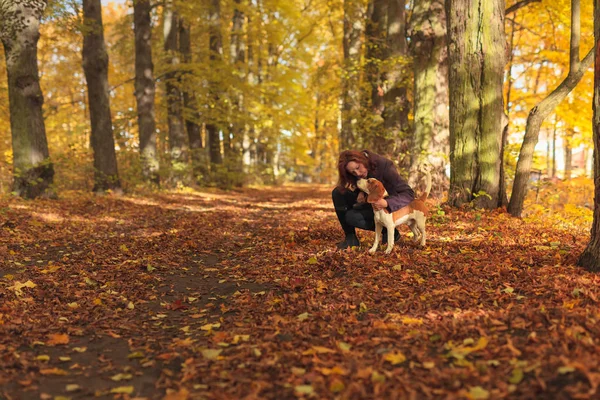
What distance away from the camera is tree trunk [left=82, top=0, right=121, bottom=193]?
12500 millimetres

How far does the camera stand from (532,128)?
7.72 m

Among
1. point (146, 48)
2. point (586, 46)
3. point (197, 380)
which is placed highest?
point (146, 48)

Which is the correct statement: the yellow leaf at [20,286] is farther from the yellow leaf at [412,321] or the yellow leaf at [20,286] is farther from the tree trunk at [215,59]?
the tree trunk at [215,59]

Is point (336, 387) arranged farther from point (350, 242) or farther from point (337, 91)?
point (337, 91)

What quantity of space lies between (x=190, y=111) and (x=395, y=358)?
1756 cm

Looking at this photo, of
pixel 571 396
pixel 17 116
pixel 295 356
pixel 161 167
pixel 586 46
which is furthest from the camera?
pixel 161 167

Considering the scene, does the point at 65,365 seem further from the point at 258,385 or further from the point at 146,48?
the point at 146,48

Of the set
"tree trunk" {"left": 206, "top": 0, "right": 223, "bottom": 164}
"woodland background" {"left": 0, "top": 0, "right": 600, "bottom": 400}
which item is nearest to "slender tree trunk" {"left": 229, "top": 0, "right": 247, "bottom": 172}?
"tree trunk" {"left": 206, "top": 0, "right": 223, "bottom": 164}

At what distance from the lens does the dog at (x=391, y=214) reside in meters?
5.35

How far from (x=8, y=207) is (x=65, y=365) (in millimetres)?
6974

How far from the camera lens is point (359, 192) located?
19.6 ft

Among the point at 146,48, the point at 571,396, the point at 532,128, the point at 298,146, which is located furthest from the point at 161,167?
the point at 571,396

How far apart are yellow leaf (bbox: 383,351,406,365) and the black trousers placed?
3165 mm

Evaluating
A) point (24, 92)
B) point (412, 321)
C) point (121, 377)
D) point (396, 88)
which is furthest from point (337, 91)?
point (121, 377)
